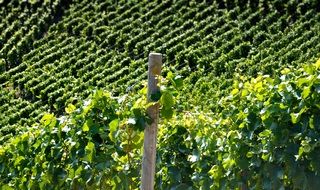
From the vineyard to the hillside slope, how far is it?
0.9 inches

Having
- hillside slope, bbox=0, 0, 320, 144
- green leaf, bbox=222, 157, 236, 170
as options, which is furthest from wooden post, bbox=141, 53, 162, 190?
hillside slope, bbox=0, 0, 320, 144

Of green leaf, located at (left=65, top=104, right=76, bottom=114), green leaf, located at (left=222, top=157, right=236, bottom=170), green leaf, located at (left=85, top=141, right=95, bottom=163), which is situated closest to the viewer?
green leaf, located at (left=222, top=157, right=236, bottom=170)

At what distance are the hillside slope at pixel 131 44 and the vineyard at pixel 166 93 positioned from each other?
0.02 m

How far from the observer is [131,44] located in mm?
17234

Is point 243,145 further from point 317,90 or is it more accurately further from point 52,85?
point 52,85

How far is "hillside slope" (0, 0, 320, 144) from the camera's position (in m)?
15.7

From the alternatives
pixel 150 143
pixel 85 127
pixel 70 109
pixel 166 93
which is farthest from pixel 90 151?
pixel 166 93

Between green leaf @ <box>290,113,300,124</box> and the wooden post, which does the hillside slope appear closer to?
the wooden post

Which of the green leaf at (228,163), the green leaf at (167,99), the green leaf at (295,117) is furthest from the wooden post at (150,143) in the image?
the green leaf at (295,117)

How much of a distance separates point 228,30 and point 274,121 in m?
12.5

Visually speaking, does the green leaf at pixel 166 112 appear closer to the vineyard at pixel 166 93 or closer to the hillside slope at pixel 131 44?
the vineyard at pixel 166 93

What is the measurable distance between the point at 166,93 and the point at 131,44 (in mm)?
12450

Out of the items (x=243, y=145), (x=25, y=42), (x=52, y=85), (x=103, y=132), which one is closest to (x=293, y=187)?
(x=243, y=145)

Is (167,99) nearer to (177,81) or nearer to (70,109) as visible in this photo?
(177,81)
